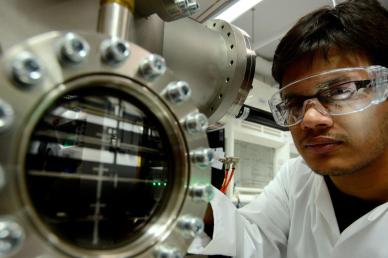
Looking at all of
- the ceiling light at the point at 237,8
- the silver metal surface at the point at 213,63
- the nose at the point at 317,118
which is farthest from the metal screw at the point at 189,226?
the ceiling light at the point at 237,8

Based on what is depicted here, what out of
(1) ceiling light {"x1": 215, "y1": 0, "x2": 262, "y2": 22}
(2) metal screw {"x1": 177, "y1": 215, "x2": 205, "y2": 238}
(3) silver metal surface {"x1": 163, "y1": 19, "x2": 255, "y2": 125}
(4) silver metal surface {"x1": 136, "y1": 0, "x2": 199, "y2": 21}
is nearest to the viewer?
(2) metal screw {"x1": 177, "y1": 215, "x2": 205, "y2": 238}

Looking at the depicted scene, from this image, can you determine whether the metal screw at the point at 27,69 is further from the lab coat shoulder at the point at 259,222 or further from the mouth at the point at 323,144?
the mouth at the point at 323,144

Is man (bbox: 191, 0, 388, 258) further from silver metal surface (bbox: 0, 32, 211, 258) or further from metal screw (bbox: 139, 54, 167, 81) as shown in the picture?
metal screw (bbox: 139, 54, 167, 81)

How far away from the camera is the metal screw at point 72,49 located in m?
0.29

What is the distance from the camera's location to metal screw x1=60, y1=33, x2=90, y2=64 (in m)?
0.29

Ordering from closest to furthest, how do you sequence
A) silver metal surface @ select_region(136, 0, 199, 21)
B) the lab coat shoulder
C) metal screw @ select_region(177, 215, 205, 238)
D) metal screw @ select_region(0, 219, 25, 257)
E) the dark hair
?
metal screw @ select_region(0, 219, 25, 257) → metal screw @ select_region(177, 215, 205, 238) → silver metal surface @ select_region(136, 0, 199, 21) → the lab coat shoulder → the dark hair

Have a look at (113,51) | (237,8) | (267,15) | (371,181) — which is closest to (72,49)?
(113,51)

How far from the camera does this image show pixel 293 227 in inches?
47.8

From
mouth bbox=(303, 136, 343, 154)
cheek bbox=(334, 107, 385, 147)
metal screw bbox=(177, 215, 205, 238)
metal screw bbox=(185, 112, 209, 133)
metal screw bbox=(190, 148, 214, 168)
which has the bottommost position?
metal screw bbox=(177, 215, 205, 238)

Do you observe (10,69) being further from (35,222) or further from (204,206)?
(204,206)

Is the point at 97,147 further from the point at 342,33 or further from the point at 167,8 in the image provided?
the point at 342,33

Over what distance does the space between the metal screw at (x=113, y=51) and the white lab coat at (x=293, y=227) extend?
54cm

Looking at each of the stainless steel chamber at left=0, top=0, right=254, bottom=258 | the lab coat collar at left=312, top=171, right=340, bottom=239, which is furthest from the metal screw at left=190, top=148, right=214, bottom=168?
the lab coat collar at left=312, top=171, right=340, bottom=239

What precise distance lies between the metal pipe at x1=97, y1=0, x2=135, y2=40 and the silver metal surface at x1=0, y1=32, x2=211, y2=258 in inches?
2.0
